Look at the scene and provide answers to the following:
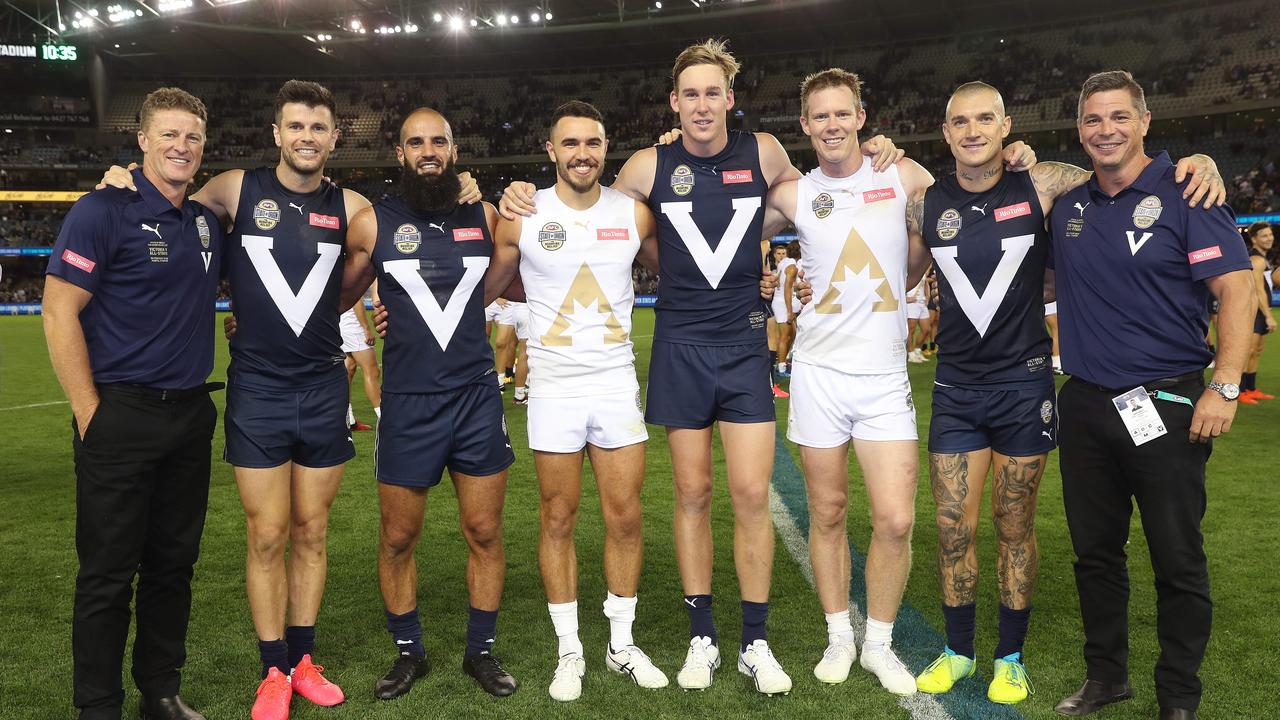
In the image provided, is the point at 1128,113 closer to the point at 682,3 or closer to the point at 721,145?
the point at 721,145

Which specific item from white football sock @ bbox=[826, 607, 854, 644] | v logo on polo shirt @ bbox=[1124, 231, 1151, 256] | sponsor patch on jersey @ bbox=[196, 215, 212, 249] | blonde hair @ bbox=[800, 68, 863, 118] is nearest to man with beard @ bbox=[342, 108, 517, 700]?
sponsor patch on jersey @ bbox=[196, 215, 212, 249]

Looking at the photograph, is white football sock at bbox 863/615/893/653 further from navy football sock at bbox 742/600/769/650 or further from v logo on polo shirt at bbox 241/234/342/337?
v logo on polo shirt at bbox 241/234/342/337

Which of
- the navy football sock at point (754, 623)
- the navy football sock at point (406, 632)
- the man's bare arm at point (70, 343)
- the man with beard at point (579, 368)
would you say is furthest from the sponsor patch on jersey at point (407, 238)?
the navy football sock at point (754, 623)

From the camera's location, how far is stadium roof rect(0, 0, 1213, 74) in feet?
122

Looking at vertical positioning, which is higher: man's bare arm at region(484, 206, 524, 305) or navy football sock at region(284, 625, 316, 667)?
man's bare arm at region(484, 206, 524, 305)

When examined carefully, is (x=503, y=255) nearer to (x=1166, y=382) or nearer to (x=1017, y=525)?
(x=1017, y=525)

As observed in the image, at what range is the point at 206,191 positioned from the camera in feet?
12.8

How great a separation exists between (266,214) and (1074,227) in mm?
3350

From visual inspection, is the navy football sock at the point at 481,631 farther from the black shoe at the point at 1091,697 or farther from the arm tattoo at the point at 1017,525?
the black shoe at the point at 1091,697

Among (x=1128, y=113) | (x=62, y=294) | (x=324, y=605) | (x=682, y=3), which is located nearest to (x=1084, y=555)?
(x=1128, y=113)

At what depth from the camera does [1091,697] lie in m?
3.77

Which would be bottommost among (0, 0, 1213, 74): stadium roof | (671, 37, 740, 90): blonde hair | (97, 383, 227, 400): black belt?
(97, 383, 227, 400): black belt

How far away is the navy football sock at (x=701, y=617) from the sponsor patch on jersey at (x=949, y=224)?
1.92 m

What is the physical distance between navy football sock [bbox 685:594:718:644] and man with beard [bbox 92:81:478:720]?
5.15ft
